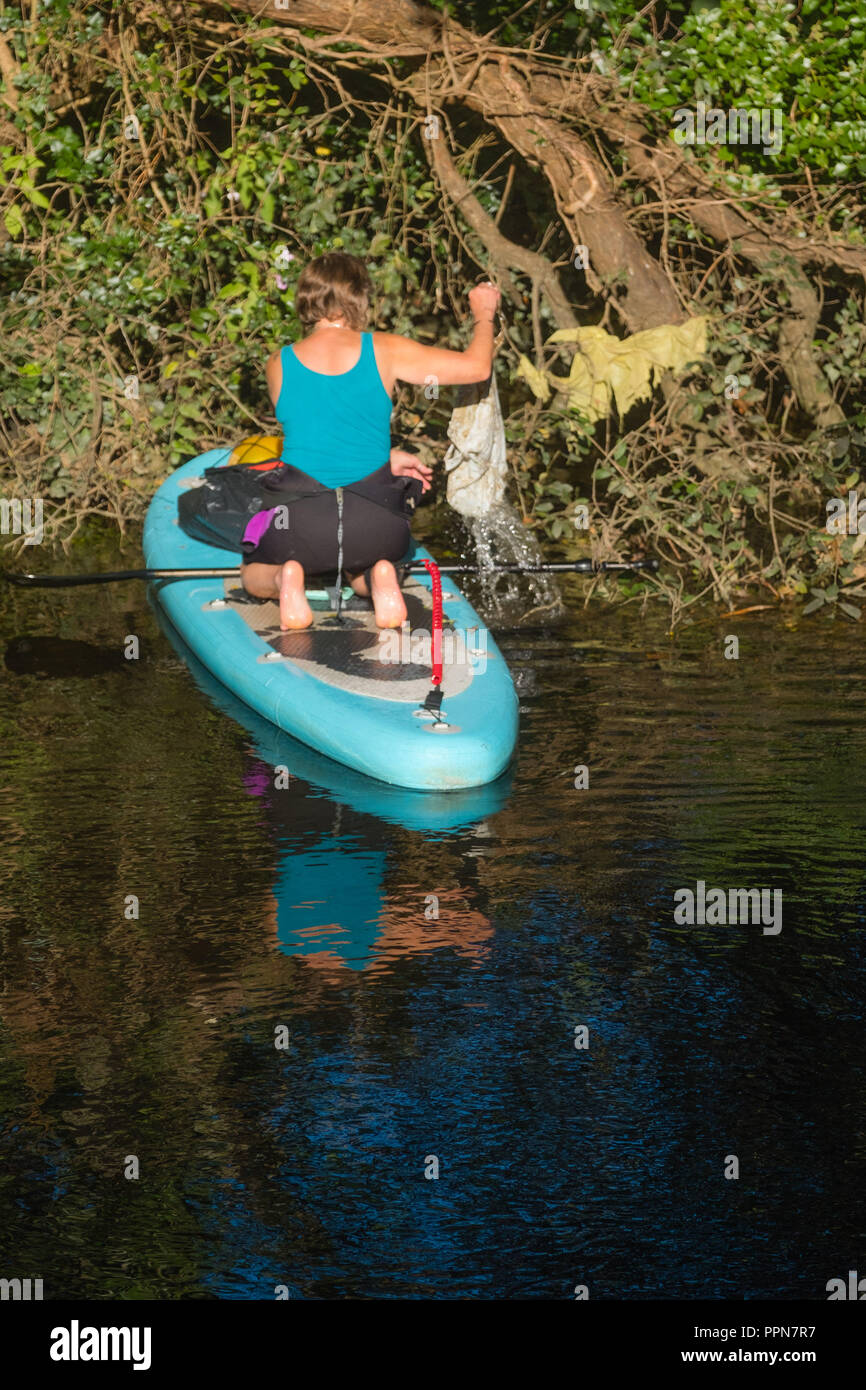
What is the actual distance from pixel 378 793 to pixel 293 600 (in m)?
1.21

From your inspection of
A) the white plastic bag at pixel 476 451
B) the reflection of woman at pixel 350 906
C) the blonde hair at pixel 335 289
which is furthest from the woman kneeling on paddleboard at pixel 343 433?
the reflection of woman at pixel 350 906

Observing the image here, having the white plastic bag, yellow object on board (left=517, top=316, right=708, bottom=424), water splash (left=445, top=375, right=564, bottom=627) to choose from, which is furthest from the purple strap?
yellow object on board (left=517, top=316, right=708, bottom=424)

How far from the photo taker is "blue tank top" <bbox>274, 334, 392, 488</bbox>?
707 cm

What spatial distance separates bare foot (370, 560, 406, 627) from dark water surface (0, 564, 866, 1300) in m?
0.62

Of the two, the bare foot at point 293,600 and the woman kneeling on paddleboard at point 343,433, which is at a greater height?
the woman kneeling on paddleboard at point 343,433

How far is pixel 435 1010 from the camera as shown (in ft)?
15.2

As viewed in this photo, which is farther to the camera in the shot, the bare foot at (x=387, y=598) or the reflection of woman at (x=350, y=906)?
the bare foot at (x=387, y=598)

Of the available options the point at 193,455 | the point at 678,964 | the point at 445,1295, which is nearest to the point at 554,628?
the point at 193,455

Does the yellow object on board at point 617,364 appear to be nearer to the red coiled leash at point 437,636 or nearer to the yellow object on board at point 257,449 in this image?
the yellow object on board at point 257,449

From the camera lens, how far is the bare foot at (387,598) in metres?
7.07

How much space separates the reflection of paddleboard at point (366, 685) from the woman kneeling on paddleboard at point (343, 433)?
0.68 ft

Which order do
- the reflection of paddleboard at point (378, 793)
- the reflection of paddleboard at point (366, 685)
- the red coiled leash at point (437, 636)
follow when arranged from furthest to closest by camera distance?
1. the red coiled leash at point (437, 636)
2. the reflection of paddleboard at point (366, 685)
3. the reflection of paddleboard at point (378, 793)

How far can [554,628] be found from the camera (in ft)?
28.2

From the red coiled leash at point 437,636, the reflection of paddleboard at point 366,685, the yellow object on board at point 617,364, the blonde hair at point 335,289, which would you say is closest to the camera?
the reflection of paddleboard at point 366,685
